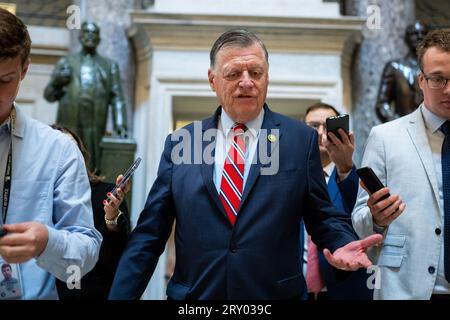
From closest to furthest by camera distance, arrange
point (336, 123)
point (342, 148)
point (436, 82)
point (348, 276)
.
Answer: point (436, 82) → point (336, 123) → point (342, 148) → point (348, 276)

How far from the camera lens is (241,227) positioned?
7.23 ft

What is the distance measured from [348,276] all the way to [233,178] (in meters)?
0.93

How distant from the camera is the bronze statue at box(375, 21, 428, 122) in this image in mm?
5719

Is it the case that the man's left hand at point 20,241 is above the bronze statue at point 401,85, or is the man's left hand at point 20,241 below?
below

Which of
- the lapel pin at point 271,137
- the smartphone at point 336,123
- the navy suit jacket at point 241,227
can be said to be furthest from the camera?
the smartphone at point 336,123

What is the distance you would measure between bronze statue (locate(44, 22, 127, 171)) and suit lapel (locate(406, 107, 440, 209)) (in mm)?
3306

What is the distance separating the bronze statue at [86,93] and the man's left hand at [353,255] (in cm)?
372

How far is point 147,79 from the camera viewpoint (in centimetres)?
629

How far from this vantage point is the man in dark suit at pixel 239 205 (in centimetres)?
218

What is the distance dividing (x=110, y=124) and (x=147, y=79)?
54cm

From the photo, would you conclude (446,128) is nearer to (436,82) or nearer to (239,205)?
(436,82)

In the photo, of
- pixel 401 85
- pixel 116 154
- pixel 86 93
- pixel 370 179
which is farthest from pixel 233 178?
pixel 401 85

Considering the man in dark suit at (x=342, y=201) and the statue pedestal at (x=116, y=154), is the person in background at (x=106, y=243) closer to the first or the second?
the man in dark suit at (x=342, y=201)

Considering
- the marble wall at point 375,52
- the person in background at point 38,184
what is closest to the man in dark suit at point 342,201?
the person in background at point 38,184
